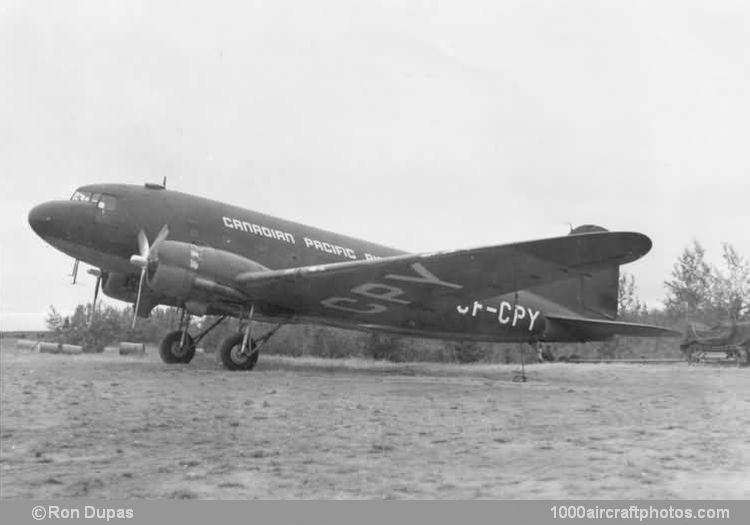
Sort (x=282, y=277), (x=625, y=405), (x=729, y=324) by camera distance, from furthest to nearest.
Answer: (x=729, y=324)
(x=282, y=277)
(x=625, y=405)

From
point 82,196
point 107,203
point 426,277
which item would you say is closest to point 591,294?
point 426,277

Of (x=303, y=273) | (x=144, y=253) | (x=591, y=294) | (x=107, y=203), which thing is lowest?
(x=303, y=273)

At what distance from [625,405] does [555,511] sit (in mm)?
4754

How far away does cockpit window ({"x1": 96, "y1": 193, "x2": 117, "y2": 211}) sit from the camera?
12.6 meters

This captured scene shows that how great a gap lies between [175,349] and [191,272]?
119 inches

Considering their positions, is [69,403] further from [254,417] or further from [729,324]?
[729,324]

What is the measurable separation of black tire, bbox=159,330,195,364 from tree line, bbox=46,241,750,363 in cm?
197

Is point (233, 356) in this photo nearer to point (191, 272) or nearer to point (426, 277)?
point (191, 272)

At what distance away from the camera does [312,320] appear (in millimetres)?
13219

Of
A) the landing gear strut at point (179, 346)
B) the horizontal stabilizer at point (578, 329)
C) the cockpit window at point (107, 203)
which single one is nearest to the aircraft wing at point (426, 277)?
the landing gear strut at point (179, 346)

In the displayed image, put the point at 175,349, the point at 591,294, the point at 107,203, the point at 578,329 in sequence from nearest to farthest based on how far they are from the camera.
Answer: the point at 107,203 < the point at 175,349 < the point at 578,329 < the point at 591,294

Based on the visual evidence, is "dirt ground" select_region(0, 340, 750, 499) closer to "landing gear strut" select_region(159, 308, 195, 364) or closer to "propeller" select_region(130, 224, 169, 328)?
"propeller" select_region(130, 224, 169, 328)

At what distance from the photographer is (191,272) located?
11.0m

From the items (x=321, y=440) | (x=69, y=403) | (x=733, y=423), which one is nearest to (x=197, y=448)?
(x=321, y=440)
